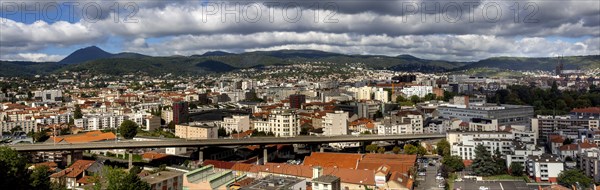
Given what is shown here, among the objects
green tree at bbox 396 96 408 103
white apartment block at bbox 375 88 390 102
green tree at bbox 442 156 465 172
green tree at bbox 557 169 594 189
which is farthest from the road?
white apartment block at bbox 375 88 390 102

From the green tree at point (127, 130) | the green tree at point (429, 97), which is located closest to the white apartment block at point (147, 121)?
the green tree at point (127, 130)

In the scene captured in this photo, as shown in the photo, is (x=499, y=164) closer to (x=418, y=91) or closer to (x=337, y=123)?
(x=337, y=123)

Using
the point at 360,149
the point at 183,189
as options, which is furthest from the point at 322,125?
the point at 183,189

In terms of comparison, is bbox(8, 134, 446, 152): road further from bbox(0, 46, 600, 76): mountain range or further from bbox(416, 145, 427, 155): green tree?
bbox(0, 46, 600, 76): mountain range

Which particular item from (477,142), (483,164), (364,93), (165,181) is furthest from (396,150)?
(364,93)

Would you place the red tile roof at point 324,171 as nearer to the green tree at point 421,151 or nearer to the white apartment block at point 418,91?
the green tree at point 421,151

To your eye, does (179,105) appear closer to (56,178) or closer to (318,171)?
(56,178)
